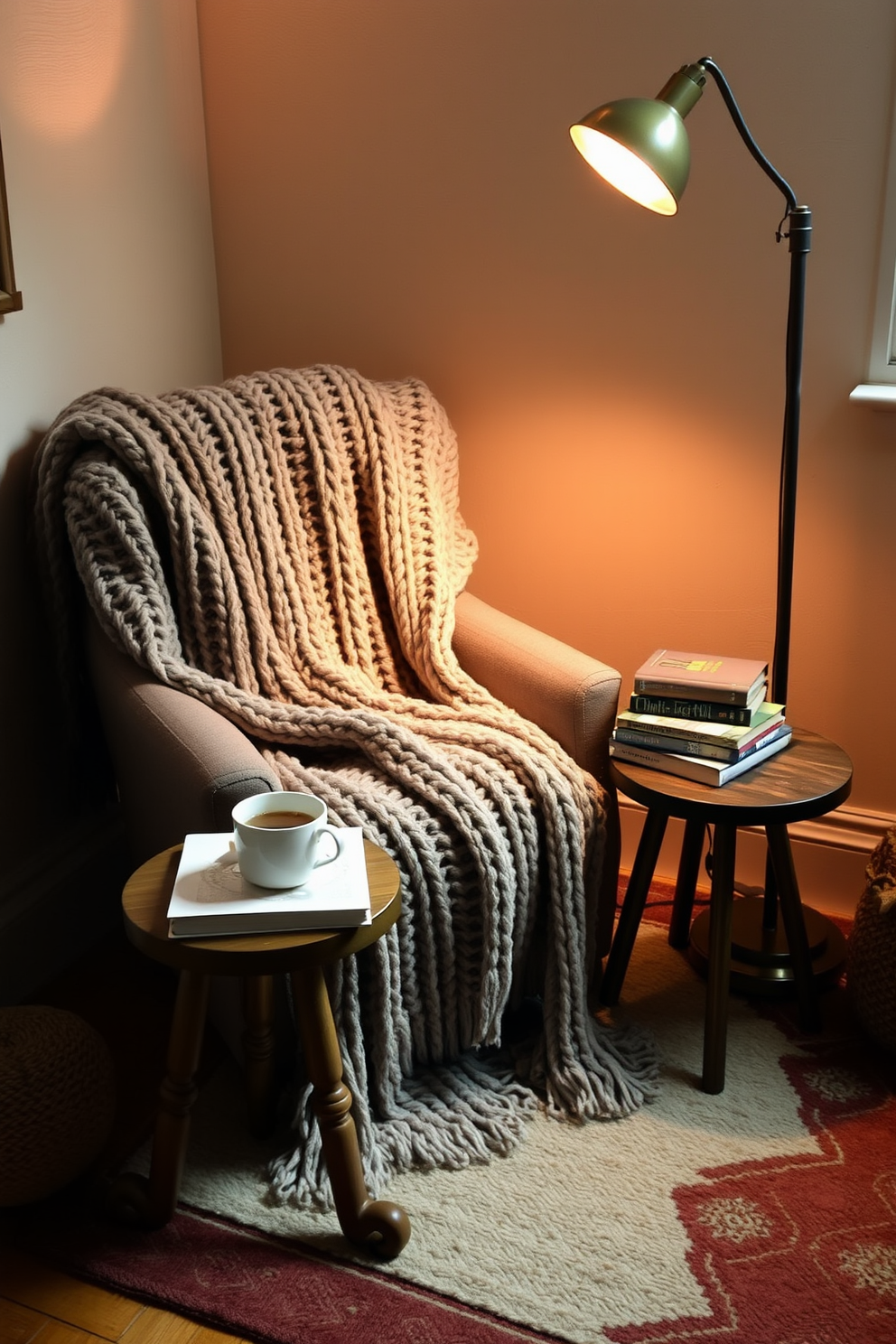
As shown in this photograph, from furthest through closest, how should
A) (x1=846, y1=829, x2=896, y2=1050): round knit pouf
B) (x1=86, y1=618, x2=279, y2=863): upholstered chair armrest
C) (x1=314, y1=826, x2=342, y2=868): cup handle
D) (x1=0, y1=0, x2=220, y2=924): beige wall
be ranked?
(x1=0, y1=0, x2=220, y2=924): beige wall < (x1=846, y1=829, x2=896, y2=1050): round knit pouf < (x1=86, y1=618, x2=279, y2=863): upholstered chair armrest < (x1=314, y1=826, x2=342, y2=868): cup handle

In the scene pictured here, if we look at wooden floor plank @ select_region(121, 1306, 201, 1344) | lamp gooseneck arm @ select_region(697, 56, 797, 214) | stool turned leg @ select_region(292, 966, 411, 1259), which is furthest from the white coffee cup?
lamp gooseneck arm @ select_region(697, 56, 797, 214)

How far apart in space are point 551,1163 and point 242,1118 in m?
0.42

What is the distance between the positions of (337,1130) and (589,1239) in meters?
0.35

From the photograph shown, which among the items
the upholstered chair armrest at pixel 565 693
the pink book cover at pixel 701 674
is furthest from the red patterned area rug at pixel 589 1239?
the pink book cover at pixel 701 674

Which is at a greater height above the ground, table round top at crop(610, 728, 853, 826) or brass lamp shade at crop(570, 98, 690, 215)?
brass lamp shade at crop(570, 98, 690, 215)

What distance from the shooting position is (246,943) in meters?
1.26

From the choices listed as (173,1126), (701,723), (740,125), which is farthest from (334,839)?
(740,125)

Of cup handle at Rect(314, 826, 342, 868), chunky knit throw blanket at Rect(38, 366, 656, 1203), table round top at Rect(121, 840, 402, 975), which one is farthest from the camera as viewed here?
chunky knit throw blanket at Rect(38, 366, 656, 1203)

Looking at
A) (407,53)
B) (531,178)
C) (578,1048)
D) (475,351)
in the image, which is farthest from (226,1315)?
(407,53)

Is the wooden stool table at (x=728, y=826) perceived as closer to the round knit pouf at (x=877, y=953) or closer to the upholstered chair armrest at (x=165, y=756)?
the round knit pouf at (x=877, y=953)

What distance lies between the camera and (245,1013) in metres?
1.56

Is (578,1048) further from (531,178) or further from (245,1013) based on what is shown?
(531,178)

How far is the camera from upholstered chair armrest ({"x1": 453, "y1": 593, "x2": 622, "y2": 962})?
1.82 m

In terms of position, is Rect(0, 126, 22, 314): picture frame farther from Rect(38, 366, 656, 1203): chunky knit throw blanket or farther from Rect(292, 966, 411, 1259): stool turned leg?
Rect(292, 966, 411, 1259): stool turned leg
